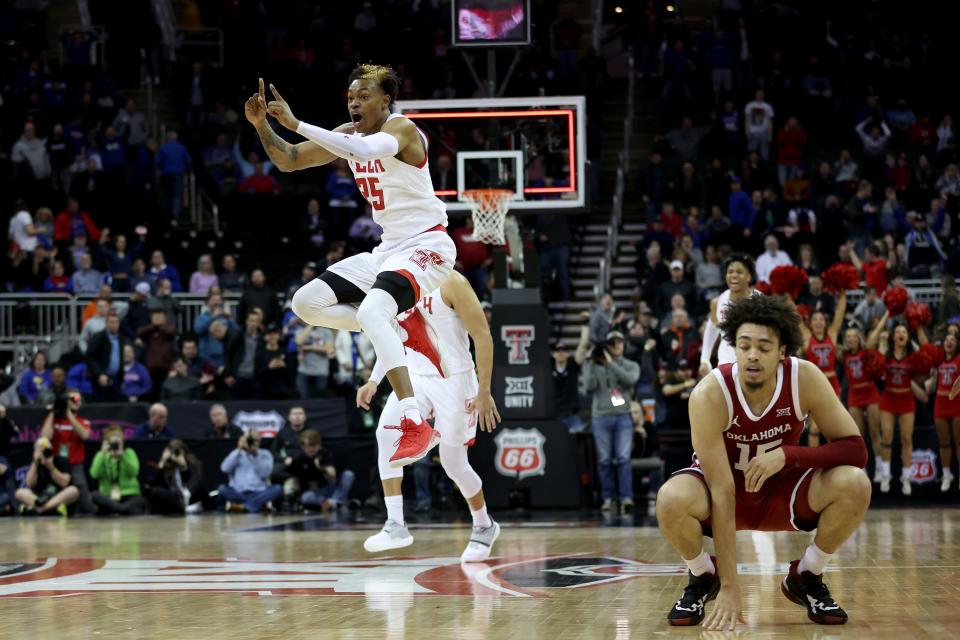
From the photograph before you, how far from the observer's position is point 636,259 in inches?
797

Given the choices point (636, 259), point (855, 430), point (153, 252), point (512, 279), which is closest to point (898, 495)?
point (512, 279)

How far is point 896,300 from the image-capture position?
14.9 meters

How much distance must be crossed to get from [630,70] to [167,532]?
1469 cm

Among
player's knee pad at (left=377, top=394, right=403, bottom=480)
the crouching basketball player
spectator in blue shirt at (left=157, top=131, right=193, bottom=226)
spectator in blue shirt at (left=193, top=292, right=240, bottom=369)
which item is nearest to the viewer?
the crouching basketball player

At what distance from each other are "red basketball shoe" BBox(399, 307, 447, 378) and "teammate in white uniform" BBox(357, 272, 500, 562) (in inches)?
0.5

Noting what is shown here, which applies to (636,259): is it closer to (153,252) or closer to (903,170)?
(903,170)

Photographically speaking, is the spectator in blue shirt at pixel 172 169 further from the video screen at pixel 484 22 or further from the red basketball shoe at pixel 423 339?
the red basketball shoe at pixel 423 339

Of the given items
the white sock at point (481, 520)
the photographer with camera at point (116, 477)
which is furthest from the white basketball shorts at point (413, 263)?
the photographer with camera at point (116, 477)

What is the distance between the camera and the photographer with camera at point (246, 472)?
1507cm

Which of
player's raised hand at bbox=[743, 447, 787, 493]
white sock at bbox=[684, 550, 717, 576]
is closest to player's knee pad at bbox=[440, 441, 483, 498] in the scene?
white sock at bbox=[684, 550, 717, 576]

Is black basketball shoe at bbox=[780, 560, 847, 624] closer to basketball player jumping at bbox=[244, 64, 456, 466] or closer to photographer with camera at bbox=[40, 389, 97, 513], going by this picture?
basketball player jumping at bbox=[244, 64, 456, 466]

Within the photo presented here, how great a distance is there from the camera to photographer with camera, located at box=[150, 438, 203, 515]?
15109 mm

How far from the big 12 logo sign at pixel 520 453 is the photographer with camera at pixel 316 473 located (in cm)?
196

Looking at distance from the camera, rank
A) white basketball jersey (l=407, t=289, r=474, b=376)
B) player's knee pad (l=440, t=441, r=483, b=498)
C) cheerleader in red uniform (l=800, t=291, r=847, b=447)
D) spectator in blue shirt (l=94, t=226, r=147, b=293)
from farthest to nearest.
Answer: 1. spectator in blue shirt (l=94, t=226, r=147, b=293)
2. cheerleader in red uniform (l=800, t=291, r=847, b=447)
3. white basketball jersey (l=407, t=289, r=474, b=376)
4. player's knee pad (l=440, t=441, r=483, b=498)
